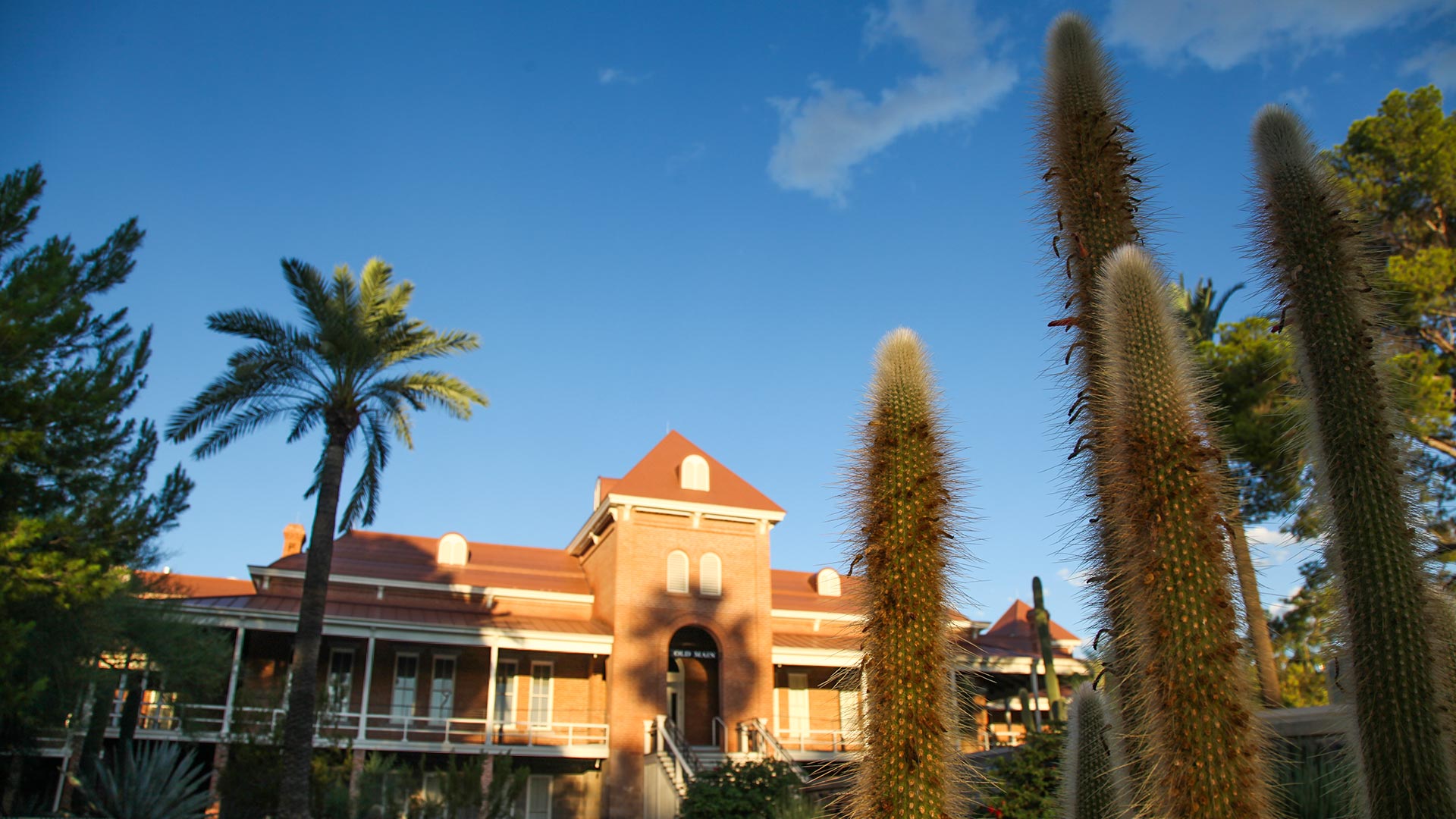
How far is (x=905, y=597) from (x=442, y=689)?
28381mm

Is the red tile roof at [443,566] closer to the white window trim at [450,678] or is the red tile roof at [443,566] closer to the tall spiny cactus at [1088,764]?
the white window trim at [450,678]

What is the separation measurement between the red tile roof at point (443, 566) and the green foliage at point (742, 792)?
14765 millimetres

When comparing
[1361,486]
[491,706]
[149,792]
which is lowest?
[149,792]

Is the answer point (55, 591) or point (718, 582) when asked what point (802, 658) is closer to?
point (718, 582)

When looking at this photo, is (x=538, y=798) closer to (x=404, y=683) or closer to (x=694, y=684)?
(x=404, y=683)

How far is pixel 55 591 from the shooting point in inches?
704

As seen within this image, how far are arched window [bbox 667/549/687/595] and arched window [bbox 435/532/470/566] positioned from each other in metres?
7.58

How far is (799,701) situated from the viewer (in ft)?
108

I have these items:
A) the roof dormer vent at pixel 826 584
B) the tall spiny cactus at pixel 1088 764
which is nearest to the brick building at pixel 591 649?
the roof dormer vent at pixel 826 584

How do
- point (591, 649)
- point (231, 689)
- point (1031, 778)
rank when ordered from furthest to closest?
1. point (591, 649)
2. point (231, 689)
3. point (1031, 778)

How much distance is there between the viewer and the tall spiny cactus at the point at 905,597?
4.14 meters

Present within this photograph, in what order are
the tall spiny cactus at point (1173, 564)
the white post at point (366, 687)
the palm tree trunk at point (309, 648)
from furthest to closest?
1. the white post at point (366, 687)
2. the palm tree trunk at point (309, 648)
3. the tall spiny cactus at point (1173, 564)

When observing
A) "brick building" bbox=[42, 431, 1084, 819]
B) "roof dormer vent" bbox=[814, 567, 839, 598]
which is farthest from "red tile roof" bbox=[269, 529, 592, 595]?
"roof dormer vent" bbox=[814, 567, 839, 598]

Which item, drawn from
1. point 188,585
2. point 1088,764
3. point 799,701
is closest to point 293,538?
point 188,585
